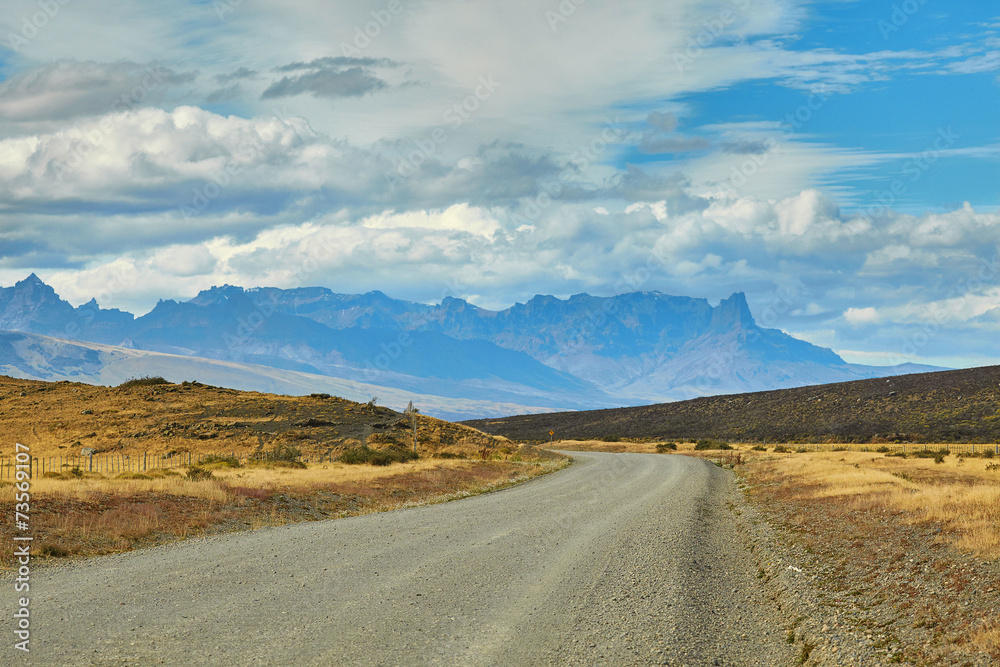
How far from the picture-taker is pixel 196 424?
71.6 metres

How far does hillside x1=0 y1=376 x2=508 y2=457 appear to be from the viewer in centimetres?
6594

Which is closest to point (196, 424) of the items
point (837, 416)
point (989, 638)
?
point (989, 638)

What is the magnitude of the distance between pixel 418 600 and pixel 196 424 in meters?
66.4

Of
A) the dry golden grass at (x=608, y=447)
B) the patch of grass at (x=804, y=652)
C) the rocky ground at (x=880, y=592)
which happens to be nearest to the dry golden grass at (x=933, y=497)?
the rocky ground at (x=880, y=592)

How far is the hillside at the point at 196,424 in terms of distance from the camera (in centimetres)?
6594

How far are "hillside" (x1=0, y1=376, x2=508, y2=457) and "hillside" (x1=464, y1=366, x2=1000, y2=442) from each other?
158ft

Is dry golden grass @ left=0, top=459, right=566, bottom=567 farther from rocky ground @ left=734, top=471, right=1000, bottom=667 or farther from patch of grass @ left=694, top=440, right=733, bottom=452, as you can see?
patch of grass @ left=694, top=440, right=733, bottom=452

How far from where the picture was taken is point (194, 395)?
84.5 metres

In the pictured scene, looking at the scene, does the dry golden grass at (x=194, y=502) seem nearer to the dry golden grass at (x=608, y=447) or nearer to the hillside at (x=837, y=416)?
the dry golden grass at (x=608, y=447)

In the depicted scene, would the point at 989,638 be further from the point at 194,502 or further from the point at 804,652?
the point at 194,502

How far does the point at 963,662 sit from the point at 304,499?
22768 millimetres

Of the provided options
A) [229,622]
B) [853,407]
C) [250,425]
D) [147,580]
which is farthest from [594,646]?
[853,407]

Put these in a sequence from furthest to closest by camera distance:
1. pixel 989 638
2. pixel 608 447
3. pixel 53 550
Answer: pixel 608 447
pixel 53 550
pixel 989 638

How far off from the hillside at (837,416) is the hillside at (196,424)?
48.2m
